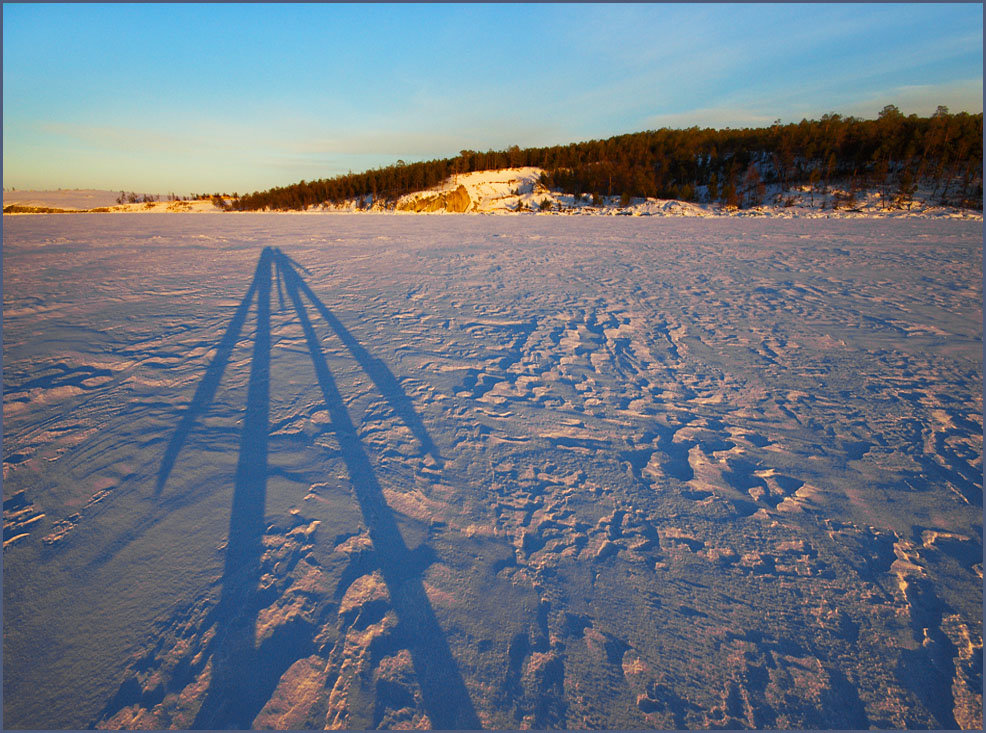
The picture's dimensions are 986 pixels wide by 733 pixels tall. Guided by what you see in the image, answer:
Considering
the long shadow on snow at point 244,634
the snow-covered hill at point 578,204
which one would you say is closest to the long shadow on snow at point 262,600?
the long shadow on snow at point 244,634

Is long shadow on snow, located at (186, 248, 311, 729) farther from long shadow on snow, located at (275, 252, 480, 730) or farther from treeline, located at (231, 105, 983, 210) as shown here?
treeline, located at (231, 105, 983, 210)

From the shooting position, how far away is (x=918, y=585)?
1791 mm

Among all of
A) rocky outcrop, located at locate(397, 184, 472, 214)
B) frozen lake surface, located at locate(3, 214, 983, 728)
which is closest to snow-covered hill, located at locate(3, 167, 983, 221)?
rocky outcrop, located at locate(397, 184, 472, 214)

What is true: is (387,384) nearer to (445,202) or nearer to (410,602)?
(410,602)

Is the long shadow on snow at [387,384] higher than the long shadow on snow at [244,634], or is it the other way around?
the long shadow on snow at [387,384]

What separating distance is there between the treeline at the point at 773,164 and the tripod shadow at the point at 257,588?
3360 cm

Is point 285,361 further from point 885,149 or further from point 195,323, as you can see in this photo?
point 885,149

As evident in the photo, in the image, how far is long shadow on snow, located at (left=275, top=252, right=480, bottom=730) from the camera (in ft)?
4.66

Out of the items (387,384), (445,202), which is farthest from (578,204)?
(387,384)

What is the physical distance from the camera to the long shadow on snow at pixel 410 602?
1.42 m

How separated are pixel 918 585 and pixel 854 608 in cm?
41

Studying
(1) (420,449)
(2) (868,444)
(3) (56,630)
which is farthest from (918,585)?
(3) (56,630)

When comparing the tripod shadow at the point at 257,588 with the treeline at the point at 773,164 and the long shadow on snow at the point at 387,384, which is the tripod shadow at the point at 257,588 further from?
the treeline at the point at 773,164

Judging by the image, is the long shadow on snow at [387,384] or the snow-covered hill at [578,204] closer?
the long shadow on snow at [387,384]
